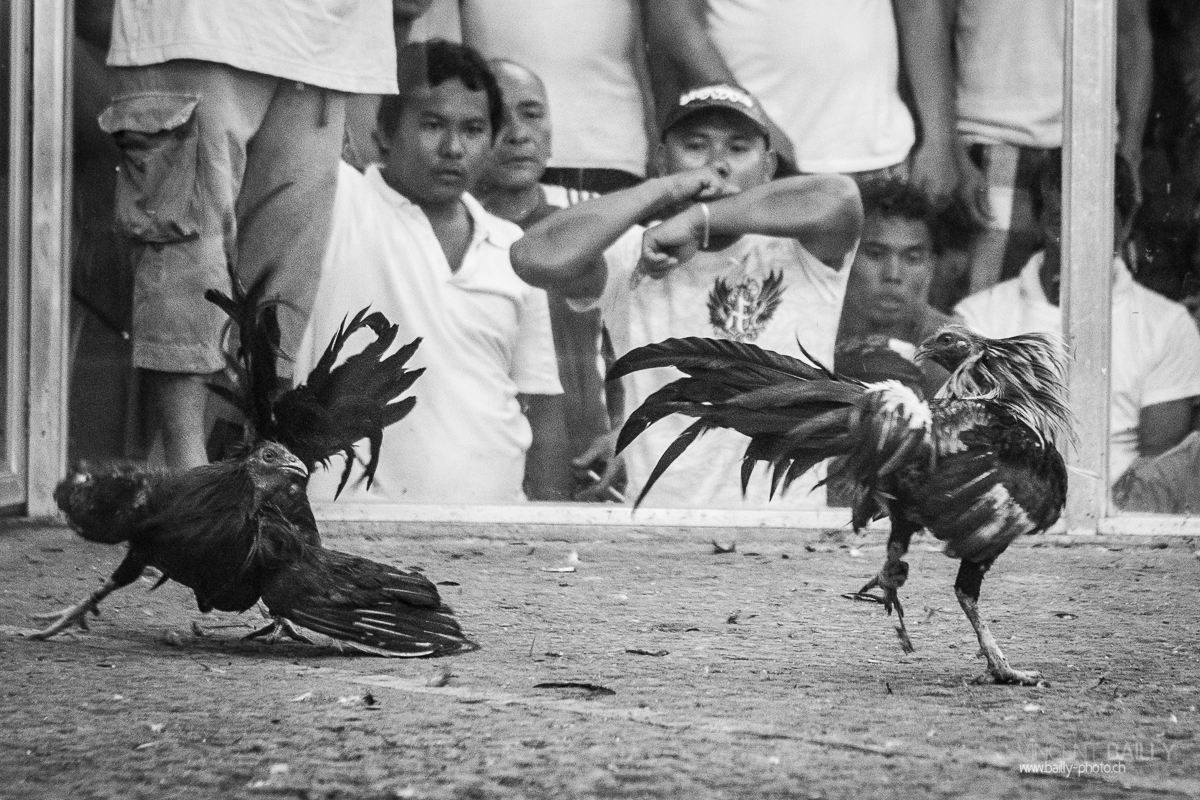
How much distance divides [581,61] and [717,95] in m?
0.69

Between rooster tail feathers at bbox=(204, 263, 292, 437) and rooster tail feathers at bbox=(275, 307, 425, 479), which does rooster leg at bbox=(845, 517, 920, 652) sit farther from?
rooster tail feathers at bbox=(204, 263, 292, 437)

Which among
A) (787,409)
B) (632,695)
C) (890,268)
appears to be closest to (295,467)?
(632,695)

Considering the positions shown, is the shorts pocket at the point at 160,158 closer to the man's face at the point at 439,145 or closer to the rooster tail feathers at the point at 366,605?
the man's face at the point at 439,145

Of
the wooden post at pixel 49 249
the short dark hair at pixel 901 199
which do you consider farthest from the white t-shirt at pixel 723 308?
the wooden post at pixel 49 249

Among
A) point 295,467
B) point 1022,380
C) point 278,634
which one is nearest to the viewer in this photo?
point 1022,380

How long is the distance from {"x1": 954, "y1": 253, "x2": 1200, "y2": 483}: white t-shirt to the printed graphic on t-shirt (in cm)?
91

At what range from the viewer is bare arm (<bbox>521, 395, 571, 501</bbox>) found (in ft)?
23.9

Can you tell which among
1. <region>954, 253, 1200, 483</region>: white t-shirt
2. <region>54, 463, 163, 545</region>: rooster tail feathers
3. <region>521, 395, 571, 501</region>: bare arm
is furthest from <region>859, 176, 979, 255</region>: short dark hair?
<region>54, 463, 163, 545</region>: rooster tail feathers

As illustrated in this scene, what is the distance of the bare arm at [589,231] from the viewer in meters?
7.25

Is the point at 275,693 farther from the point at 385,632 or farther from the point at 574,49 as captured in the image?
the point at 574,49

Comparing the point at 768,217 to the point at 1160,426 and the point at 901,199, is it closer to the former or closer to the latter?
the point at 901,199

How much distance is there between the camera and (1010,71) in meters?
7.27

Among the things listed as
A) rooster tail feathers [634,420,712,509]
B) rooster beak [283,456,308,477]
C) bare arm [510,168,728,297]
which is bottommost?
rooster beak [283,456,308,477]

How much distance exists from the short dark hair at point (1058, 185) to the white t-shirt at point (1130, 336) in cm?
26
